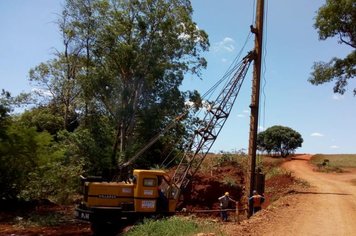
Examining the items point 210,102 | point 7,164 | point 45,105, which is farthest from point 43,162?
point 45,105

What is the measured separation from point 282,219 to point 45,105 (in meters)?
35.6

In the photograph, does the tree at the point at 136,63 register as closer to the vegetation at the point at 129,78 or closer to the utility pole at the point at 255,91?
the vegetation at the point at 129,78

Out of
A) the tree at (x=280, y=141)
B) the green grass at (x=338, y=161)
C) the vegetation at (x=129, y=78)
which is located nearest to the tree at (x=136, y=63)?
the vegetation at (x=129, y=78)

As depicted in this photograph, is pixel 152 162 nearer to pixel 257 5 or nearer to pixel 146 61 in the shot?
pixel 146 61

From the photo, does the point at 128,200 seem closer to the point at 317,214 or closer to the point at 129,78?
the point at 317,214

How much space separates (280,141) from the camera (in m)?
61.4

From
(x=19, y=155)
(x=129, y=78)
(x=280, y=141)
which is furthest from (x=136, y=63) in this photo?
(x=280, y=141)

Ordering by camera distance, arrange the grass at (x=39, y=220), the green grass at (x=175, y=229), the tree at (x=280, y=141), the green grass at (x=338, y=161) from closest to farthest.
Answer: the green grass at (x=175, y=229) < the grass at (x=39, y=220) < the green grass at (x=338, y=161) < the tree at (x=280, y=141)

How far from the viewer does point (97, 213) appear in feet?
59.0

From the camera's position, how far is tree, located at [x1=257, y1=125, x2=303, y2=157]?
61000 mm

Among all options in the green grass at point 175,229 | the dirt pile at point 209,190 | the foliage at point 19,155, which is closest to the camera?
the green grass at point 175,229

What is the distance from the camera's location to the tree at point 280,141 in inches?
2402

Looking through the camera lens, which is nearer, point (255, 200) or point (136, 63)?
point (255, 200)

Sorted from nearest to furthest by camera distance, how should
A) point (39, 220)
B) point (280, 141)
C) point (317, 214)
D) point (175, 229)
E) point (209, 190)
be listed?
point (175, 229), point (317, 214), point (39, 220), point (209, 190), point (280, 141)
